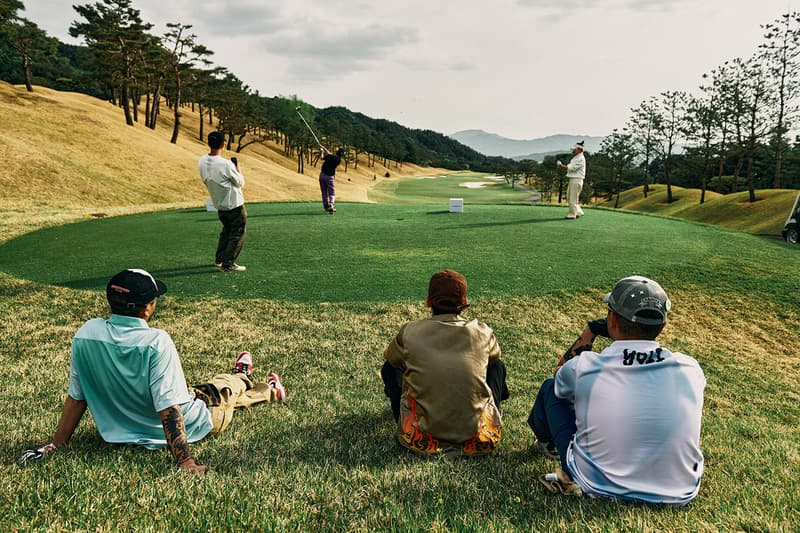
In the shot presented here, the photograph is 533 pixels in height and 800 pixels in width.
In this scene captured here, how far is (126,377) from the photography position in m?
3.18

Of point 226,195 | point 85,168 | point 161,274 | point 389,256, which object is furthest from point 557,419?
point 85,168

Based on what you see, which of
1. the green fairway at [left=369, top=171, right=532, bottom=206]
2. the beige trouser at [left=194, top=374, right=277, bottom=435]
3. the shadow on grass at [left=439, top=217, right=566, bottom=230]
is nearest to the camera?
the beige trouser at [left=194, top=374, right=277, bottom=435]

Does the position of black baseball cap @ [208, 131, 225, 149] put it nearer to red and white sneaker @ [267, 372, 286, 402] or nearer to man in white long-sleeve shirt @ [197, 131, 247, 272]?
man in white long-sleeve shirt @ [197, 131, 247, 272]

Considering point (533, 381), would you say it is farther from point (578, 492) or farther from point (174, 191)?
point (174, 191)

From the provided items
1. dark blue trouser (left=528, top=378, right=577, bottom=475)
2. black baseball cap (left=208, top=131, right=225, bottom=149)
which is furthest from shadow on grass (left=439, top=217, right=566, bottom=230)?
dark blue trouser (left=528, top=378, right=577, bottom=475)

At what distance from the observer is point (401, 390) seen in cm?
375

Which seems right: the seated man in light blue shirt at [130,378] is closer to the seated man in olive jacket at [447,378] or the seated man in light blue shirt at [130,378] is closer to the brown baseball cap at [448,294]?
the seated man in olive jacket at [447,378]

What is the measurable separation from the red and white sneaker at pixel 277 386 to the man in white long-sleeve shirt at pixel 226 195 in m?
4.47

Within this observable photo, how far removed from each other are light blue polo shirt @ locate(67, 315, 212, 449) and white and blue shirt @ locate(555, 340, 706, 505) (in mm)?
2615

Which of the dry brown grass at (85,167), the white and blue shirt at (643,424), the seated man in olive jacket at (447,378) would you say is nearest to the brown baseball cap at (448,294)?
the seated man in olive jacket at (447,378)

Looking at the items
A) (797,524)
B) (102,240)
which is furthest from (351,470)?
(102,240)

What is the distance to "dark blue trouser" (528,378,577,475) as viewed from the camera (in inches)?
121

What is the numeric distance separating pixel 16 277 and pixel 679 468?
34.2 feet

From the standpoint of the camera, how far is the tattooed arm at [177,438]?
3.04 m
